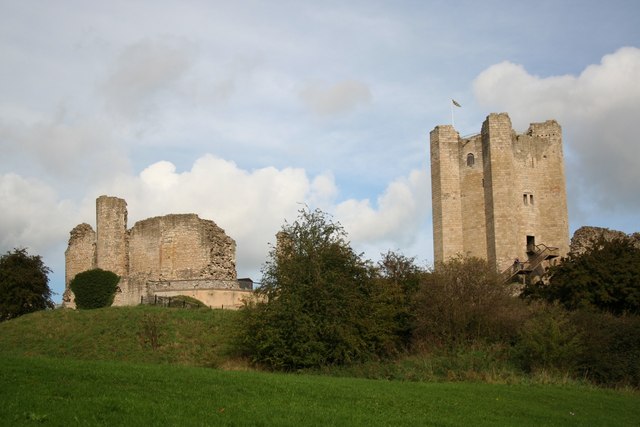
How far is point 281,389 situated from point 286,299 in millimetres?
9465

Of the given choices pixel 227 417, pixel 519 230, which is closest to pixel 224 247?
pixel 519 230

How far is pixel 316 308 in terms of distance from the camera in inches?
969

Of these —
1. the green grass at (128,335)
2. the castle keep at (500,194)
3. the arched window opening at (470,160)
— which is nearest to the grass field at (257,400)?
the green grass at (128,335)

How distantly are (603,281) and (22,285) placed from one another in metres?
24.1

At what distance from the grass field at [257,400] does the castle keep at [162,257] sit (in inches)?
884

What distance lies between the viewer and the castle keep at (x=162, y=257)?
40156 mm

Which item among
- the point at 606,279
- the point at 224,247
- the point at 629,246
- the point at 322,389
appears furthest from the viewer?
the point at 224,247

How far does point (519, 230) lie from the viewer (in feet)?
143

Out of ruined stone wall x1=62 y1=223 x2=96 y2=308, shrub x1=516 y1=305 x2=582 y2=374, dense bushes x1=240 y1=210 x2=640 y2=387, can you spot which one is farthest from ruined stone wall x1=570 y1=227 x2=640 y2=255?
ruined stone wall x1=62 y1=223 x2=96 y2=308

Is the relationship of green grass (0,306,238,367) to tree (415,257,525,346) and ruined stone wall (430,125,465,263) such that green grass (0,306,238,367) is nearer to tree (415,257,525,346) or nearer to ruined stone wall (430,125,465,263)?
tree (415,257,525,346)

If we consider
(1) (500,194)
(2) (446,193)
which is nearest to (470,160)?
(2) (446,193)

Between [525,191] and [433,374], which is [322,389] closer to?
[433,374]

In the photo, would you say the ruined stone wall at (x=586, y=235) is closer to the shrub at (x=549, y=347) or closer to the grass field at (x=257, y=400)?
the shrub at (x=549, y=347)

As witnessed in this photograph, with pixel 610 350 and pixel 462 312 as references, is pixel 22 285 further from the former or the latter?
pixel 610 350
